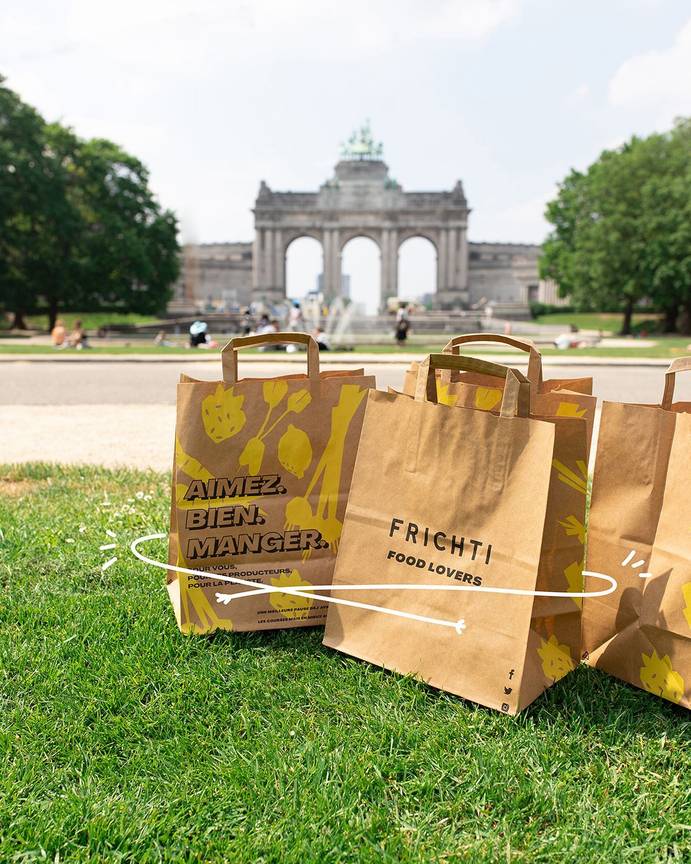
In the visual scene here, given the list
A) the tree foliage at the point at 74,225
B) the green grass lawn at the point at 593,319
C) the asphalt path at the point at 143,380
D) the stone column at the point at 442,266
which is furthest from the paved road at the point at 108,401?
the stone column at the point at 442,266

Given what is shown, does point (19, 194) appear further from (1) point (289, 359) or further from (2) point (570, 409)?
(2) point (570, 409)

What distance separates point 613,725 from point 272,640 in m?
1.12

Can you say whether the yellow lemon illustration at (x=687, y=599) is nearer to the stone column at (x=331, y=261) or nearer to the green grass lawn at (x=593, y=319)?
the green grass lawn at (x=593, y=319)

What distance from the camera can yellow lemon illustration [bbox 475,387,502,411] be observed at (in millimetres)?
2822

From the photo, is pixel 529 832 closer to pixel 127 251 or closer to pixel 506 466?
pixel 506 466

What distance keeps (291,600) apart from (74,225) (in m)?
38.4

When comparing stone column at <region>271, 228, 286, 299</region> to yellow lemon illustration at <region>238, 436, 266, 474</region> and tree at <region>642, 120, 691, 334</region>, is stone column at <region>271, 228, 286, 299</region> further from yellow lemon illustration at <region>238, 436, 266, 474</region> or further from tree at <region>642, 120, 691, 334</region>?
yellow lemon illustration at <region>238, 436, 266, 474</region>

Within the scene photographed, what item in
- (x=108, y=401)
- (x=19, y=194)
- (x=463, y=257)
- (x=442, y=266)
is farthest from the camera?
(x=442, y=266)

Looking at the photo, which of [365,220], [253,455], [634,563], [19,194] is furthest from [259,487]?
[365,220]

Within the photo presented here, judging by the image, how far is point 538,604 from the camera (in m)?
2.17

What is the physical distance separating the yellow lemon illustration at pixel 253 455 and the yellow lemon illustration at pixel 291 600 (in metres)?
0.39

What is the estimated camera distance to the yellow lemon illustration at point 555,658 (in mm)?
2213

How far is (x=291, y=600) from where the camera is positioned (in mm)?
2719

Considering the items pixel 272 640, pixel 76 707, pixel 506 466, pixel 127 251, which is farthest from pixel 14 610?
pixel 127 251
